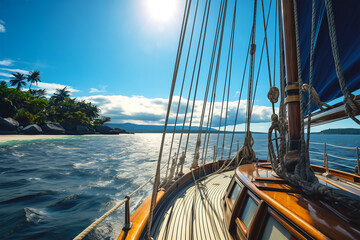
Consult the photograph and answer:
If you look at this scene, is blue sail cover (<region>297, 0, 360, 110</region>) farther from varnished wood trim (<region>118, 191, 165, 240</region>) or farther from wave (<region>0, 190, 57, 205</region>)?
wave (<region>0, 190, 57, 205</region>)

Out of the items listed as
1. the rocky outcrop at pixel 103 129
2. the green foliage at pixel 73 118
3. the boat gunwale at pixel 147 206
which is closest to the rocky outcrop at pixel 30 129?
the green foliage at pixel 73 118

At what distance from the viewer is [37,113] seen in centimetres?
3675

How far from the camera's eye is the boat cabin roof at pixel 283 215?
90 cm

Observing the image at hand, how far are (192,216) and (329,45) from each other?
3.43 meters

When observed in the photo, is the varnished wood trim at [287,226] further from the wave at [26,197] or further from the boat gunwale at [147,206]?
the wave at [26,197]

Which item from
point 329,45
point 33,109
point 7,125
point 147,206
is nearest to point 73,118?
point 33,109

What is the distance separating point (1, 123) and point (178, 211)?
38809mm

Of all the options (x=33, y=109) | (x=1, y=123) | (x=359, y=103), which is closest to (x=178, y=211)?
(x=359, y=103)

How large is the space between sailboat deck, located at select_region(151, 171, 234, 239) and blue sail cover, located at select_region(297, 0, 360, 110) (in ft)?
8.93

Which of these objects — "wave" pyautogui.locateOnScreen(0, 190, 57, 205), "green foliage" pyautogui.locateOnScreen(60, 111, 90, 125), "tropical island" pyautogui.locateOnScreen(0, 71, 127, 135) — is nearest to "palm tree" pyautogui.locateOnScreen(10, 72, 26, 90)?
"tropical island" pyautogui.locateOnScreen(0, 71, 127, 135)

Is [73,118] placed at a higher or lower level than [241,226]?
higher

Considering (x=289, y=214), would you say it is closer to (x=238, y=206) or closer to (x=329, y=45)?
(x=238, y=206)

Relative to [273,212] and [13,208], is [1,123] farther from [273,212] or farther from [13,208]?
[273,212]

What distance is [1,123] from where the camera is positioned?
26.9m
